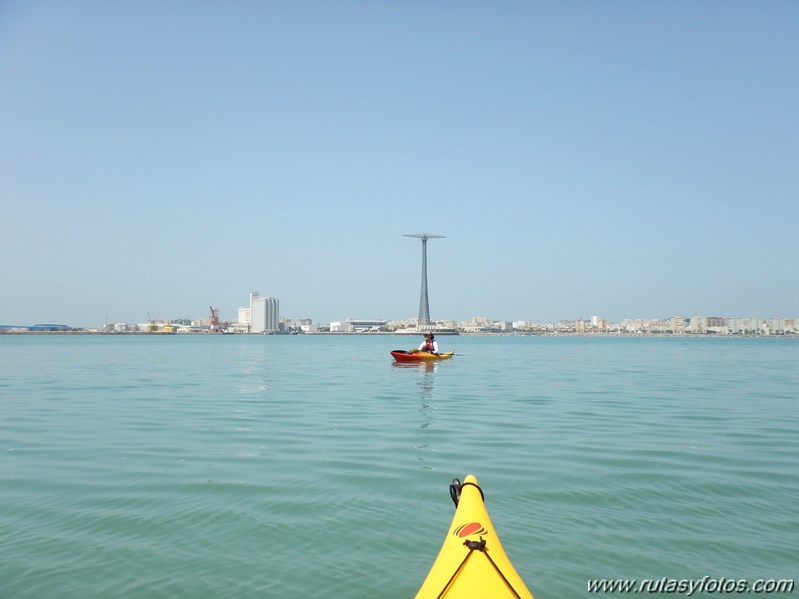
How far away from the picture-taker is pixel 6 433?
14508 mm

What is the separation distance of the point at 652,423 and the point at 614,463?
230 inches

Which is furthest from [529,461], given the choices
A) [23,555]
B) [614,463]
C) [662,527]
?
[23,555]

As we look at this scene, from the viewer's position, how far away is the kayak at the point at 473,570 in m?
4.27

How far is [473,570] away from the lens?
14.5ft

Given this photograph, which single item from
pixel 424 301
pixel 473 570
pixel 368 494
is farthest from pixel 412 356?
pixel 424 301

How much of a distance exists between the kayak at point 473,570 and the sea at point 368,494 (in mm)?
1253

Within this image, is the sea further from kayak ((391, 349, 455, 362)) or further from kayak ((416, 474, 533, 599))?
kayak ((391, 349, 455, 362))

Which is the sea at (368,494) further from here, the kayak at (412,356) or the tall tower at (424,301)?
the tall tower at (424,301)

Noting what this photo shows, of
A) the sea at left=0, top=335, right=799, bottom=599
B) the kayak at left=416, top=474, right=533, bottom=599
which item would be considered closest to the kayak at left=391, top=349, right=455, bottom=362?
the sea at left=0, top=335, right=799, bottom=599

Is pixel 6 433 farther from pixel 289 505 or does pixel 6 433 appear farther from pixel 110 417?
pixel 289 505

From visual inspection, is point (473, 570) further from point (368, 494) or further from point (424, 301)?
point (424, 301)

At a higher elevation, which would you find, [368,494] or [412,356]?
Answer: [412,356]

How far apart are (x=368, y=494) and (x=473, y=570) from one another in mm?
4767

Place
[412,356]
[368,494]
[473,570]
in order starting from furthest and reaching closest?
[412,356], [368,494], [473,570]
